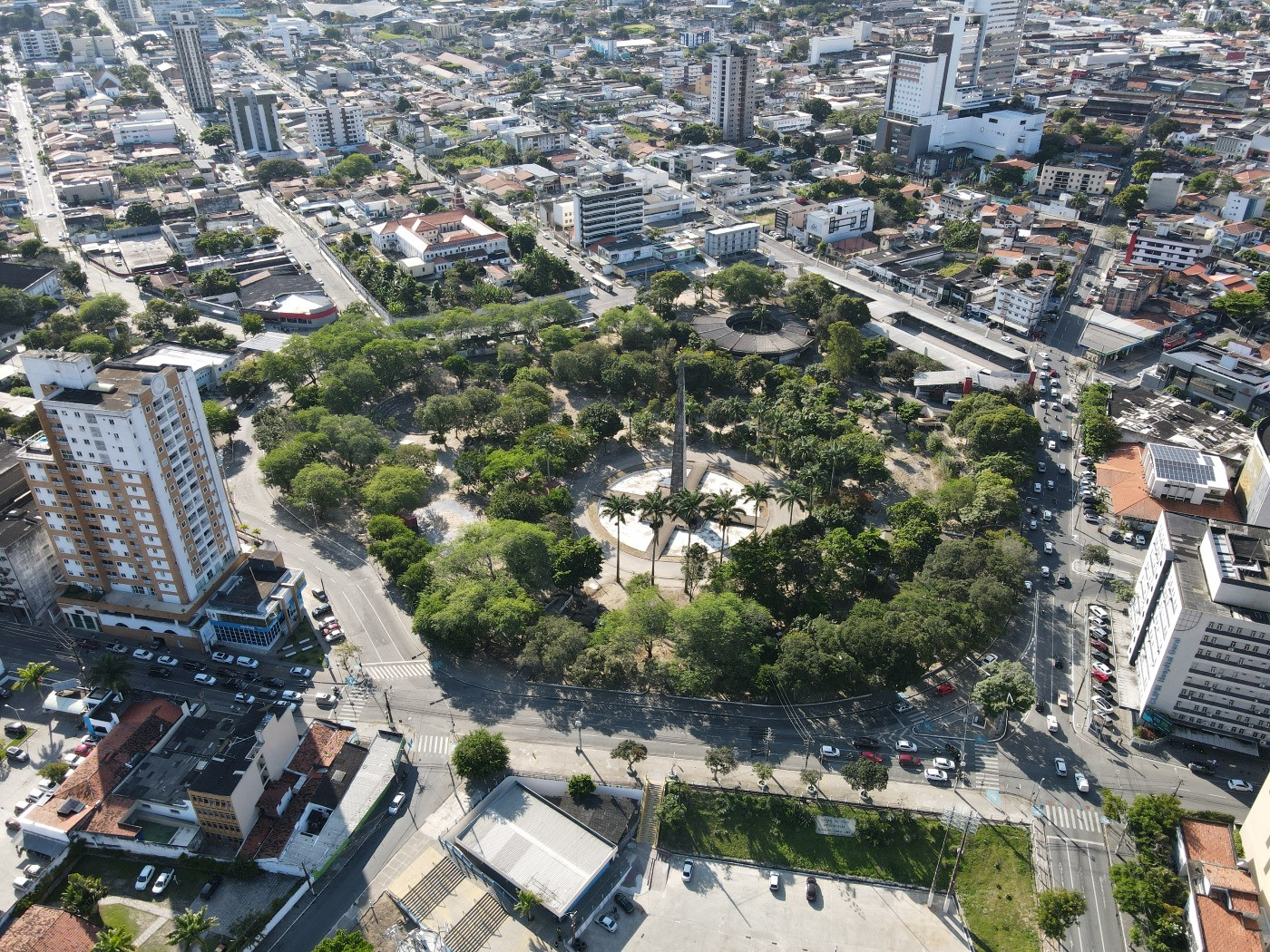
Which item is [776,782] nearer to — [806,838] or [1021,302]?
[806,838]

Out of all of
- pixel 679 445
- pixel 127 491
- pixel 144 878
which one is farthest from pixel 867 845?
pixel 127 491

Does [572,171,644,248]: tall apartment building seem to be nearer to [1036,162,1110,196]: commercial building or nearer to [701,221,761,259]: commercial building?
[701,221,761,259]: commercial building

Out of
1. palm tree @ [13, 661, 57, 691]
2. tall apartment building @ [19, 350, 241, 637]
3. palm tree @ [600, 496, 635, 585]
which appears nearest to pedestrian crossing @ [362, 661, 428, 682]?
tall apartment building @ [19, 350, 241, 637]

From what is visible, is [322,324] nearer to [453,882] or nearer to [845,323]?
[845,323]

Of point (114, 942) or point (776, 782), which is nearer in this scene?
point (114, 942)

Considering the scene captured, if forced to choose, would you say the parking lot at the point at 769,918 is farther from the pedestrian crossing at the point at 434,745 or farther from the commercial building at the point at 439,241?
the commercial building at the point at 439,241
